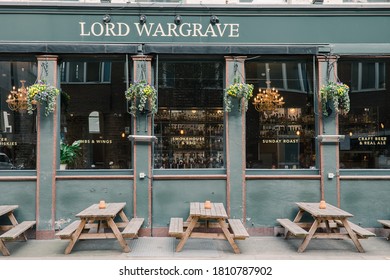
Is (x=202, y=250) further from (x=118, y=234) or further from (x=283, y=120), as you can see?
(x=283, y=120)

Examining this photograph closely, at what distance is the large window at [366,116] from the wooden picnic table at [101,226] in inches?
220

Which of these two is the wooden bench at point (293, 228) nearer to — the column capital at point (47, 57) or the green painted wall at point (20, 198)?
the green painted wall at point (20, 198)

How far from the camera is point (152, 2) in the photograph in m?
9.62

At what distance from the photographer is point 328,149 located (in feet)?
30.6

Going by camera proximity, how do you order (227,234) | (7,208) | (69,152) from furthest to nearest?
1. (69,152)
2. (7,208)
3. (227,234)

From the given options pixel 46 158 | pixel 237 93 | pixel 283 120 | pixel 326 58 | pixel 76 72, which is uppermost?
pixel 326 58

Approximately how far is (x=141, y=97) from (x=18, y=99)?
3308mm

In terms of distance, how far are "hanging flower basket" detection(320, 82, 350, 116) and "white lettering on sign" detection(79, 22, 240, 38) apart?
99.7 inches

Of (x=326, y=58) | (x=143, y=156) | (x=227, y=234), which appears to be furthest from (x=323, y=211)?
(x=143, y=156)

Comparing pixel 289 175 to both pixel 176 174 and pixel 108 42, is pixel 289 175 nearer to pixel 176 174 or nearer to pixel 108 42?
pixel 176 174

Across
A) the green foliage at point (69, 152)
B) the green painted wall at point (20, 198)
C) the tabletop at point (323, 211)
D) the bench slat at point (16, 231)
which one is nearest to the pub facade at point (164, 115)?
the green painted wall at point (20, 198)

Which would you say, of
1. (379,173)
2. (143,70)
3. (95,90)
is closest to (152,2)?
(143,70)

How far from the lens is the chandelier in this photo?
9.95 m

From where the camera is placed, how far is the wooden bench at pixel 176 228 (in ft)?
24.4
